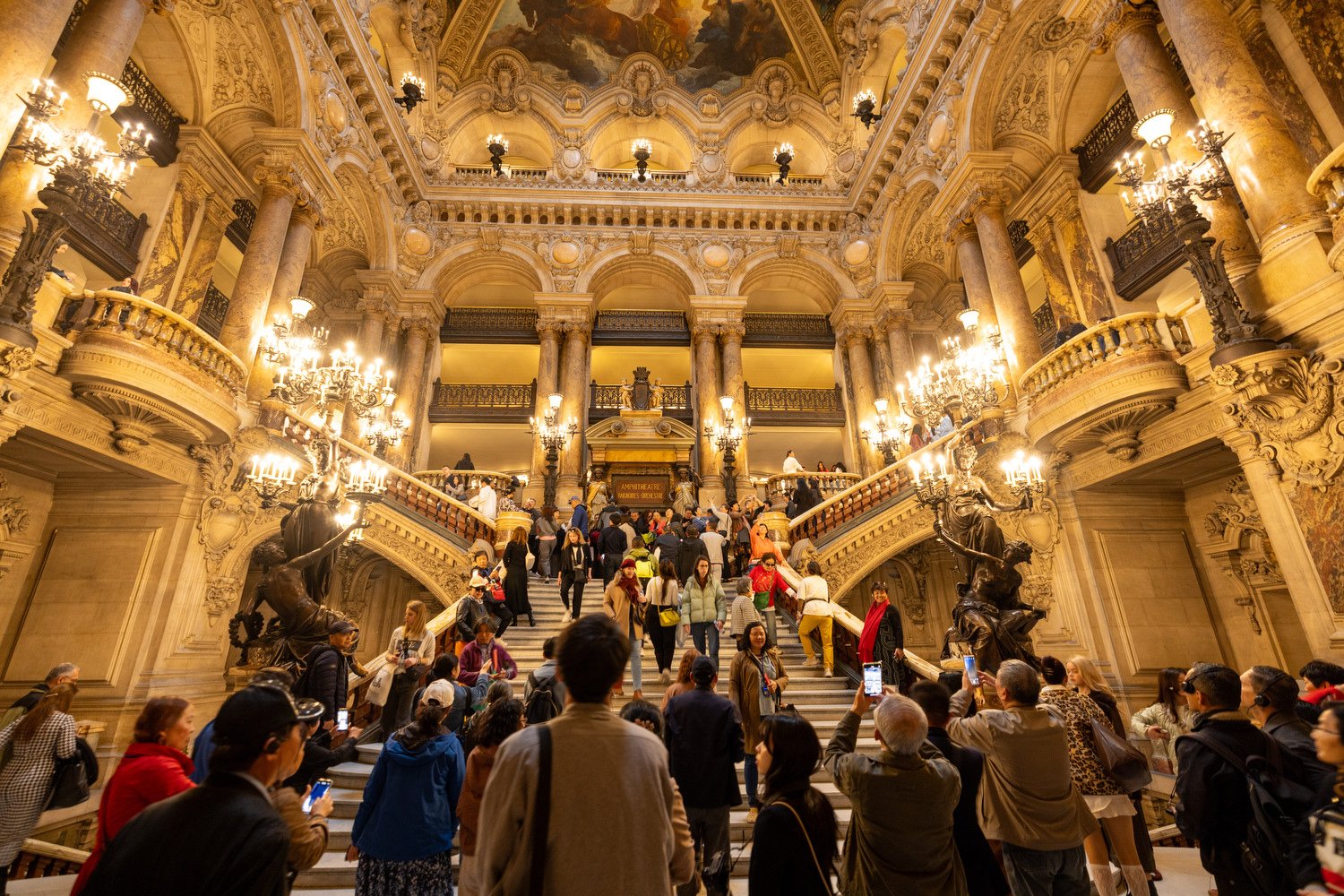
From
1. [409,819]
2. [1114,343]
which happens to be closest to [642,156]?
[1114,343]

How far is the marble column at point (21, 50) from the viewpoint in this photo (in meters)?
5.48

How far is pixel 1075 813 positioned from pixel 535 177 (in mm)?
18842

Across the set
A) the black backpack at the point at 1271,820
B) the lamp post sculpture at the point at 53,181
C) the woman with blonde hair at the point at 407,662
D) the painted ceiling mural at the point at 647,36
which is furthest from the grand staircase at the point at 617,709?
the painted ceiling mural at the point at 647,36

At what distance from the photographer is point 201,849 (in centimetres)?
123

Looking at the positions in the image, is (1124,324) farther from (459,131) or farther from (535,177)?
(459,131)

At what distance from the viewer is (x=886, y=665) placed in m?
6.49

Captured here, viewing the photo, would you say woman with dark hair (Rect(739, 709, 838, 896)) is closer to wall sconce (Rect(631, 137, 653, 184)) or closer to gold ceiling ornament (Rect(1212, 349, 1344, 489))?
gold ceiling ornament (Rect(1212, 349, 1344, 489))

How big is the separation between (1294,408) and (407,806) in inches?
291

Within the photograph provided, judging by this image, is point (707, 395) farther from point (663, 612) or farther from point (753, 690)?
point (753, 690)

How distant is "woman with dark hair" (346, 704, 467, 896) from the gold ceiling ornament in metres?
7.00

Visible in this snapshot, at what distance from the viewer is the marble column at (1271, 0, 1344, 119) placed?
7004 mm

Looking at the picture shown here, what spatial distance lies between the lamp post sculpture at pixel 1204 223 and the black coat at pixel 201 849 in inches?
286

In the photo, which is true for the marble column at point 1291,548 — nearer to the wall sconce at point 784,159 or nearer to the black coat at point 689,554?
the black coat at point 689,554

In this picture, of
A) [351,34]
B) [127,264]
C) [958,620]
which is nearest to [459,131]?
[351,34]
